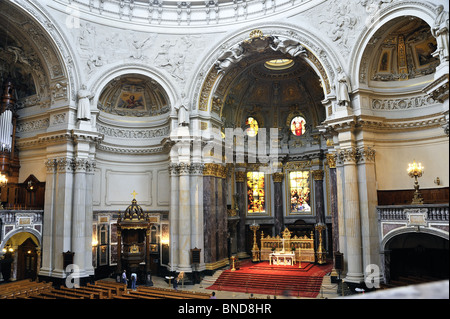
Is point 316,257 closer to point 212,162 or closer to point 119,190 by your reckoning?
point 212,162

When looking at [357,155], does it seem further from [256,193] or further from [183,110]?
[256,193]

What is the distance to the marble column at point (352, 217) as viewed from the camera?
758 inches

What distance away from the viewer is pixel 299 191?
3117 cm

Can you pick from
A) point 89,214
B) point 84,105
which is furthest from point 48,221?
point 84,105

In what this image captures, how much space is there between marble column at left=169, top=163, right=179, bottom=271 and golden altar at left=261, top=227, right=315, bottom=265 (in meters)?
6.48

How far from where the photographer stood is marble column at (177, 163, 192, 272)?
23938 mm

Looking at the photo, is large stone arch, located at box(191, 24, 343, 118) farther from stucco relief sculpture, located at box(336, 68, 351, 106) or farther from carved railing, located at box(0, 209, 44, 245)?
carved railing, located at box(0, 209, 44, 245)

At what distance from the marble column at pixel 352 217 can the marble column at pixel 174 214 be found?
1072 cm

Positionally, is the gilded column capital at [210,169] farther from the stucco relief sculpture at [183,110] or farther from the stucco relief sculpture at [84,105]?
the stucco relief sculpture at [84,105]

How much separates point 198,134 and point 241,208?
27.7 ft

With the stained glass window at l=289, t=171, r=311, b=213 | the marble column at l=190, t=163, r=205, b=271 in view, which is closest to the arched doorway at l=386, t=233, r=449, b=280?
the marble column at l=190, t=163, r=205, b=271

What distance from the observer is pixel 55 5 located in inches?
878
